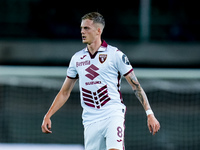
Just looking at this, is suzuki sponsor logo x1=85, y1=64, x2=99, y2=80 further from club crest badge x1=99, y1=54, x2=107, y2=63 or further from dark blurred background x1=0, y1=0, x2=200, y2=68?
dark blurred background x1=0, y1=0, x2=200, y2=68

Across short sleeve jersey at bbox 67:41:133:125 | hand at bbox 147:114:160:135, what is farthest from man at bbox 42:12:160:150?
hand at bbox 147:114:160:135

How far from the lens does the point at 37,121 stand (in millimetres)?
12203

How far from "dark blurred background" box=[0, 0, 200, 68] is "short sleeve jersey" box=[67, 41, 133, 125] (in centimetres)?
→ 696

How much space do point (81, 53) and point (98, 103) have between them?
573 mm

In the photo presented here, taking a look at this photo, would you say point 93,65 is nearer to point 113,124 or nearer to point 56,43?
point 113,124

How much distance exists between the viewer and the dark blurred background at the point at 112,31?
11773 mm

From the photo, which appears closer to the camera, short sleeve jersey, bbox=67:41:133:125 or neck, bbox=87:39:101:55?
short sleeve jersey, bbox=67:41:133:125

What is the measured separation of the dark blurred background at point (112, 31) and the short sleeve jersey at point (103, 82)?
6957 millimetres

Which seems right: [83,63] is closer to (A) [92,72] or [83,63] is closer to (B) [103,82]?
(A) [92,72]

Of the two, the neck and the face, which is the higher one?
the face

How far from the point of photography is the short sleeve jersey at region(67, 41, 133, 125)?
14.3 feet

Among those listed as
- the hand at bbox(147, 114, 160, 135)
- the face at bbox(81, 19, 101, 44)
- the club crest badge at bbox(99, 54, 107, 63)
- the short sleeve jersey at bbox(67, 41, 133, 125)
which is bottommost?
the hand at bbox(147, 114, 160, 135)

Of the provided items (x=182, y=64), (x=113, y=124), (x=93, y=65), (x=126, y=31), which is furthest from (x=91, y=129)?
(x=126, y=31)

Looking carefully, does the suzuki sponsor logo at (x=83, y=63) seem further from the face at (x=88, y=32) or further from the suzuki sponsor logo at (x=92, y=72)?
the face at (x=88, y=32)
